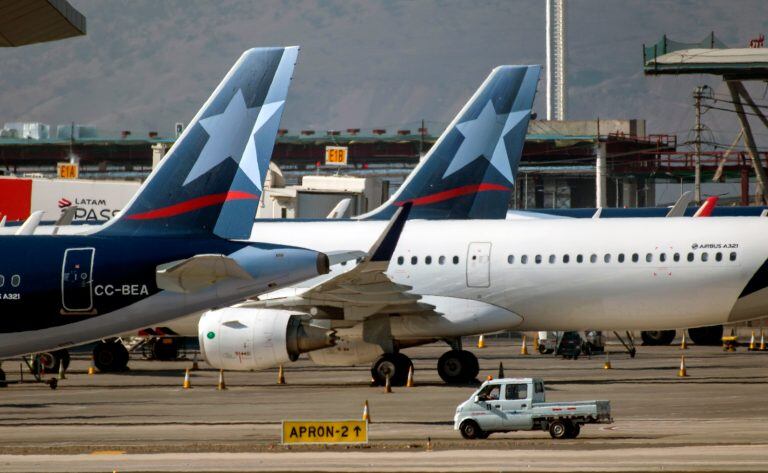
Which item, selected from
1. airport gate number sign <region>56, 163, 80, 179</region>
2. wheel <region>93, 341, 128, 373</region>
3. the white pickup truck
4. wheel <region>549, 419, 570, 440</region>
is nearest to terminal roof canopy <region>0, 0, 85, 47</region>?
the white pickup truck

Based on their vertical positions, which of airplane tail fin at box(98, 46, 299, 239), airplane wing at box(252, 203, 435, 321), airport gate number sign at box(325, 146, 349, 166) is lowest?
airplane wing at box(252, 203, 435, 321)

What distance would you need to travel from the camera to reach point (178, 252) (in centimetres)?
2019

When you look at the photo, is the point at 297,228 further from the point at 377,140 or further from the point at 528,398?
the point at 377,140

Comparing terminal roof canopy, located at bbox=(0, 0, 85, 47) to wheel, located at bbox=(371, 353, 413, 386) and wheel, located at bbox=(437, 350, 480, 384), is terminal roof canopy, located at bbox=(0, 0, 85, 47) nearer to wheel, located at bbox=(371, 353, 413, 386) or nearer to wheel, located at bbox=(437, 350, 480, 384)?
wheel, located at bbox=(371, 353, 413, 386)

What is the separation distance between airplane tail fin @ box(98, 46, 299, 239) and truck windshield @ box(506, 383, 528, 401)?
5197 mm

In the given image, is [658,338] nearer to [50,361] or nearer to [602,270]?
[602,270]

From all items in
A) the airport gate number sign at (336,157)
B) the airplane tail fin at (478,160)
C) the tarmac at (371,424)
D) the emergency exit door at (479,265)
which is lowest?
the tarmac at (371,424)

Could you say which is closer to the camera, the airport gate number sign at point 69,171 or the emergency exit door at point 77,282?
the emergency exit door at point 77,282

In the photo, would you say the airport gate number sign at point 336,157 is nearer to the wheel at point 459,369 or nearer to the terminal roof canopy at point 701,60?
the terminal roof canopy at point 701,60

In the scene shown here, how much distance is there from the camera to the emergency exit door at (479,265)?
31.0 m

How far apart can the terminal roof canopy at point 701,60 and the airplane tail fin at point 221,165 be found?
42.4 m

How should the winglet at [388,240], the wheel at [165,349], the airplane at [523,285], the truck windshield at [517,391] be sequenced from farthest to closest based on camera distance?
the wheel at [165,349] → the airplane at [523,285] → the winglet at [388,240] → the truck windshield at [517,391]

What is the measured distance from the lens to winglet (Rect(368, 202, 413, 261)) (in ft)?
80.8

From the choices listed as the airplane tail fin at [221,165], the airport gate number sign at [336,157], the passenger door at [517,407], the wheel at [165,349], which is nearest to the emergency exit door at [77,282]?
the airplane tail fin at [221,165]
